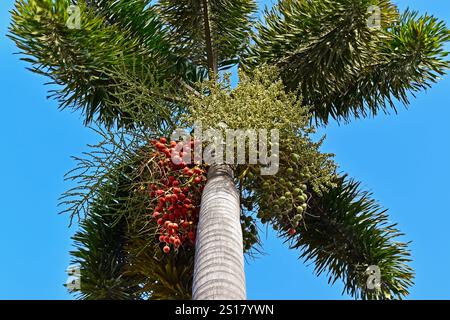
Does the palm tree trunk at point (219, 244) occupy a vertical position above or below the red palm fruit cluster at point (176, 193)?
below

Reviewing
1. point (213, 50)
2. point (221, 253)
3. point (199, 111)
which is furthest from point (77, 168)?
point (213, 50)

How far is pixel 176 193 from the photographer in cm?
534

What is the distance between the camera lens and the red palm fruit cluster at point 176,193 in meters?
5.24

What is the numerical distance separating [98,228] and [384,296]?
110 inches

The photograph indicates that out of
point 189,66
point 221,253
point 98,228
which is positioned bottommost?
point 221,253

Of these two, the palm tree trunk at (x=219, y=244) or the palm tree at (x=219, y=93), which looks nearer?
the palm tree trunk at (x=219, y=244)

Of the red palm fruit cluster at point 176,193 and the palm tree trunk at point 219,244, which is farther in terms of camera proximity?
the red palm fruit cluster at point 176,193

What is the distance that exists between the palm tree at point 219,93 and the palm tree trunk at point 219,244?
1 centimetres

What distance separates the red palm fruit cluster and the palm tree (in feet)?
0.59

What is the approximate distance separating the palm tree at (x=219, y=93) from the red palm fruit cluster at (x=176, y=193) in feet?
0.59

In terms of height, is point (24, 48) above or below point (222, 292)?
above

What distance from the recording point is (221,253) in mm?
4480

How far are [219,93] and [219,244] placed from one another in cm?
164
